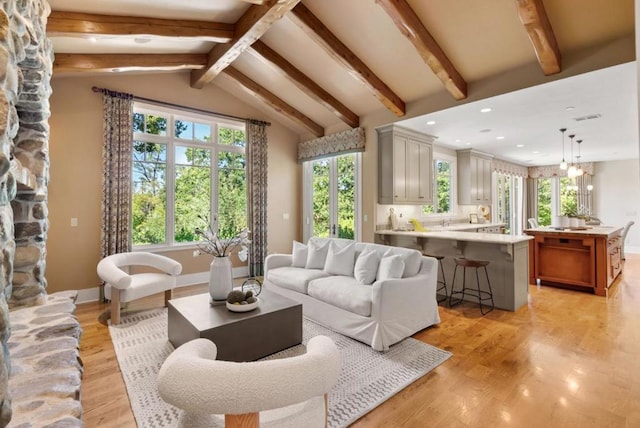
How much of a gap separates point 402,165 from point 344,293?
9.83ft

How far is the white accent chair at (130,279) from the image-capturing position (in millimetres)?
3449

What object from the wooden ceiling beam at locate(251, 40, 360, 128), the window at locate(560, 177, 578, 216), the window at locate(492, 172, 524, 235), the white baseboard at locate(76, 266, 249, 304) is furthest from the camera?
the window at locate(560, 177, 578, 216)

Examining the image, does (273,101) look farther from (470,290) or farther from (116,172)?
(470,290)

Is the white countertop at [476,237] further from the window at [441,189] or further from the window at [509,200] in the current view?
the window at [509,200]

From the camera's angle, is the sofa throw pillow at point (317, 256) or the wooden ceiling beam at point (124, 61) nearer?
the wooden ceiling beam at point (124, 61)

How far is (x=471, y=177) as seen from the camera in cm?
691

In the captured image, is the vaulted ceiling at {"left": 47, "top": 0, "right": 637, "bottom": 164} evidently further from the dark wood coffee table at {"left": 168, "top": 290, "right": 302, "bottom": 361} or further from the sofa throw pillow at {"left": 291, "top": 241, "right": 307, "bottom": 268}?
the dark wood coffee table at {"left": 168, "top": 290, "right": 302, "bottom": 361}

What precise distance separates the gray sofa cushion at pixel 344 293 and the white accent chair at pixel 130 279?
76.9 inches

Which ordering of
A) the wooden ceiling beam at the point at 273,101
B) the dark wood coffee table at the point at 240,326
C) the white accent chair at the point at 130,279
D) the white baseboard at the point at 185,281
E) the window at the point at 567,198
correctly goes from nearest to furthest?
1. the dark wood coffee table at the point at 240,326
2. the white accent chair at the point at 130,279
3. the white baseboard at the point at 185,281
4. the wooden ceiling beam at the point at 273,101
5. the window at the point at 567,198

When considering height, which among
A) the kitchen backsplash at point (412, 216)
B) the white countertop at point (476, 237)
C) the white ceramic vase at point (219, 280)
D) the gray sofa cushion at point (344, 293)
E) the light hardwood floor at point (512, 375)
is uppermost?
the kitchen backsplash at point (412, 216)

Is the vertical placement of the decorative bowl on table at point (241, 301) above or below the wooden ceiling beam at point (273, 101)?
below

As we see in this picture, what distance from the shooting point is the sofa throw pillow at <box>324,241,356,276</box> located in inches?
150

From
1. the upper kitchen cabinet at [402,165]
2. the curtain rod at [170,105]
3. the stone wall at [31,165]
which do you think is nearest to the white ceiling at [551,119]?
the upper kitchen cabinet at [402,165]

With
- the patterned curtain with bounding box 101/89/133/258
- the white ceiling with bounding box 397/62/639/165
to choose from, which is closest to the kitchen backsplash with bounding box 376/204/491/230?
the white ceiling with bounding box 397/62/639/165
